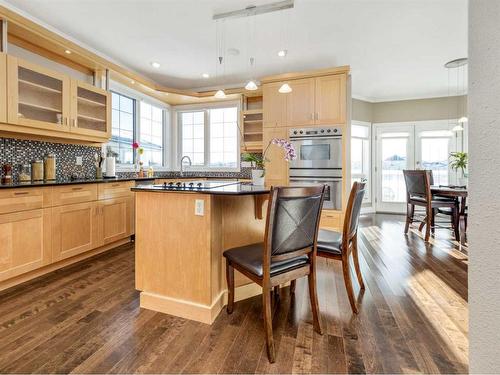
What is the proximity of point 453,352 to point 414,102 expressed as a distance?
19.6 feet

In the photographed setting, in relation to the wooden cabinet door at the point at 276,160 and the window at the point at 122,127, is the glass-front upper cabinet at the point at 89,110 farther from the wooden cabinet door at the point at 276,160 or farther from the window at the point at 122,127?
the wooden cabinet door at the point at 276,160

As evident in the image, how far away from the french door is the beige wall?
0.53 ft

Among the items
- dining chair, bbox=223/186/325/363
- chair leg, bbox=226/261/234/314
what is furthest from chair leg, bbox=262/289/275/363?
chair leg, bbox=226/261/234/314

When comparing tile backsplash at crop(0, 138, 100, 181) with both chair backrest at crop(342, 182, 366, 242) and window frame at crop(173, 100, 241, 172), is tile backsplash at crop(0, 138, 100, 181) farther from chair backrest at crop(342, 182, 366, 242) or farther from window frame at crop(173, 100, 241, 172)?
chair backrest at crop(342, 182, 366, 242)

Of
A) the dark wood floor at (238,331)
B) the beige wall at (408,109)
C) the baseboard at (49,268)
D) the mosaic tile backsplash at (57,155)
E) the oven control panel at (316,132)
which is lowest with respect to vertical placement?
the dark wood floor at (238,331)

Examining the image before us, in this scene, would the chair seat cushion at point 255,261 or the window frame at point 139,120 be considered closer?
the chair seat cushion at point 255,261

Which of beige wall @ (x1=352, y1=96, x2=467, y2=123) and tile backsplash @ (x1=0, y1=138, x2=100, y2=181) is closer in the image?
tile backsplash @ (x1=0, y1=138, x2=100, y2=181)

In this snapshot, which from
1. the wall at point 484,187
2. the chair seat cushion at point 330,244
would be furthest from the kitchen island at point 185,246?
the wall at point 484,187

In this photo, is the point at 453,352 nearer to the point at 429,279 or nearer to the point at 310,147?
the point at 429,279

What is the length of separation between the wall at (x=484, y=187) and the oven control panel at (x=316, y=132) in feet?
11.0

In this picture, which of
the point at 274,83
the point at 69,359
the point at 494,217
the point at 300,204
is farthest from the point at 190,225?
the point at 274,83

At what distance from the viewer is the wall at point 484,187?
577 mm

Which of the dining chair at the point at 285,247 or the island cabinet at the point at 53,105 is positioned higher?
the island cabinet at the point at 53,105

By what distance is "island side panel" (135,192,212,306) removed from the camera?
184cm
